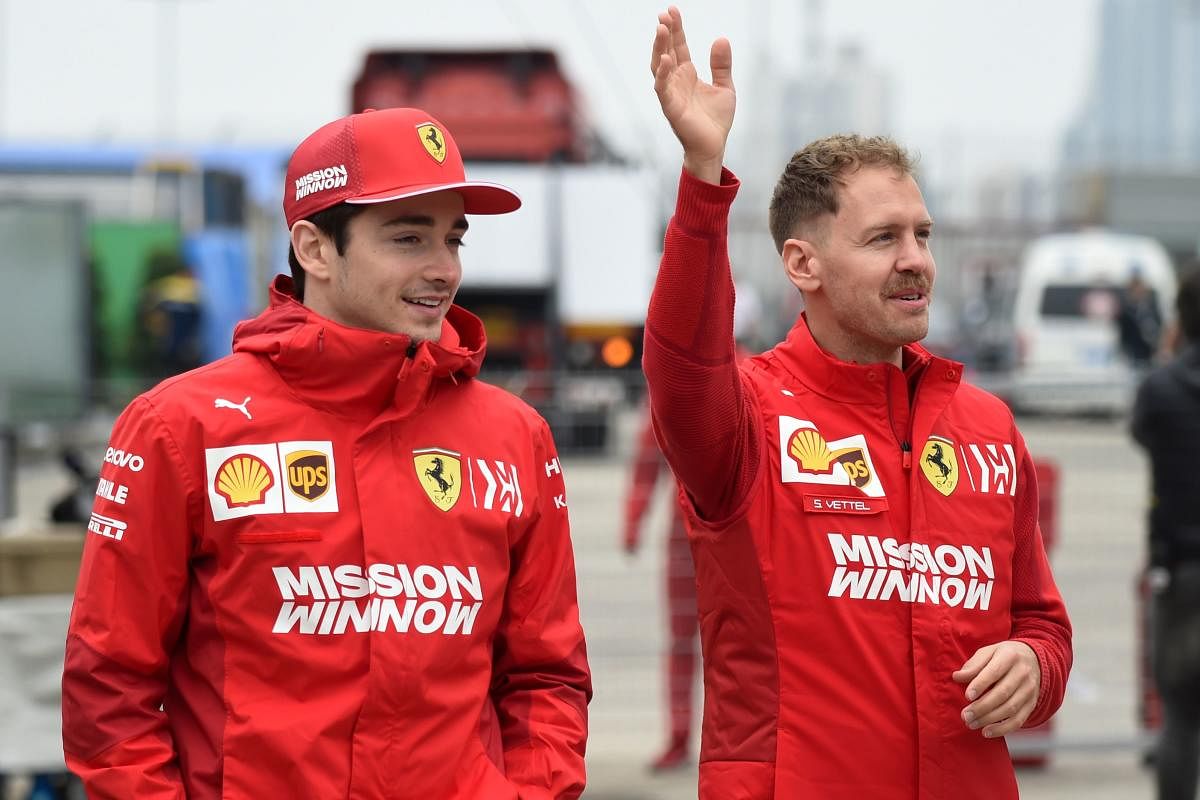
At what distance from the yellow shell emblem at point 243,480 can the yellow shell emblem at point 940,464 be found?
113 centimetres

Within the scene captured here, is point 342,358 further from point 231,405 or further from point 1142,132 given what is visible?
point 1142,132

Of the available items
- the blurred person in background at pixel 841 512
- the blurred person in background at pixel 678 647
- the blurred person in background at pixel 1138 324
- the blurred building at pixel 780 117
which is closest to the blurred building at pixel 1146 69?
the blurred building at pixel 780 117

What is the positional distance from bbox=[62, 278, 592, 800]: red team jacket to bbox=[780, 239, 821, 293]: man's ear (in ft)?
2.22

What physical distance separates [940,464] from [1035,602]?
330 mm

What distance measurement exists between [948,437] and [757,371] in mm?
368

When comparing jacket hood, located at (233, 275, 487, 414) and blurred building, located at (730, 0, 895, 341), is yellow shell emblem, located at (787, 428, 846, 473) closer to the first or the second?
jacket hood, located at (233, 275, 487, 414)

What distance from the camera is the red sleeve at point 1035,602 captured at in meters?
3.08

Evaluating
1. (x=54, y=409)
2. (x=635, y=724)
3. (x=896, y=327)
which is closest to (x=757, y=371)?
(x=896, y=327)

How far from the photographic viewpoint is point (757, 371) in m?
3.23

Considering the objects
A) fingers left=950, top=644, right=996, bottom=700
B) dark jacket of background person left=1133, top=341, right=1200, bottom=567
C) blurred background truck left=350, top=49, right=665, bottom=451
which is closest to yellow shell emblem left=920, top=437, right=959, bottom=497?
fingers left=950, top=644, right=996, bottom=700

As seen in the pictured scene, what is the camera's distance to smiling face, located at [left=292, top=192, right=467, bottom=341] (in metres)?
2.88

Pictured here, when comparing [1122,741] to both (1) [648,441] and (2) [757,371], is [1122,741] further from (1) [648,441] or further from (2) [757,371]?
(2) [757,371]

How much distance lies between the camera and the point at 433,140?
2.96 metres

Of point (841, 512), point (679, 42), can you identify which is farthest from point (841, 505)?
point (679, 42)
